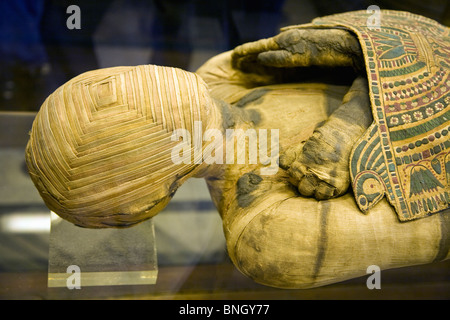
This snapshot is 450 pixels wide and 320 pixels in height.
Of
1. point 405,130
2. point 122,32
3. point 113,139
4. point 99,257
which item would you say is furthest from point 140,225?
point 405,130

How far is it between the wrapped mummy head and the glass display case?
40 centimetres

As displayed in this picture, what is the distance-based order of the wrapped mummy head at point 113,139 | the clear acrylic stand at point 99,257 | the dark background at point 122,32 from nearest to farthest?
the wrapped mummy head at point 113,139
the clear acrylic stand at point 99,257
the dark background at point 122,32

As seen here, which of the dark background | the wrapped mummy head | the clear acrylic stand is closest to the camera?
the wrapped mummy head

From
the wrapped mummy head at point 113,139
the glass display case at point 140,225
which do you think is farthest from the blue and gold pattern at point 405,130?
the wrapped mummy head at point 113,139

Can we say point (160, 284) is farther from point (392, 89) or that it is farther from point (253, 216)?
point (392, 89)

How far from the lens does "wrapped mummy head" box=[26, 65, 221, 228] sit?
1308mm

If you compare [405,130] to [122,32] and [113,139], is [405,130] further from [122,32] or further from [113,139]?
[122,32]

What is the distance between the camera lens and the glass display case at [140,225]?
5.72ft

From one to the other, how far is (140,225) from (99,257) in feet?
0.74

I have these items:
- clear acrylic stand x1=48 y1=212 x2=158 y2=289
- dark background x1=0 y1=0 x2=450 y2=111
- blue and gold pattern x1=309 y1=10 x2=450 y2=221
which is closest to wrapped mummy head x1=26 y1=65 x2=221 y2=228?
clear acrylic stand x1=48 y1=212 x2=158 y2=289

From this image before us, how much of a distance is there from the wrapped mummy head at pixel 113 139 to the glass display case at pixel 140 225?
401 mm

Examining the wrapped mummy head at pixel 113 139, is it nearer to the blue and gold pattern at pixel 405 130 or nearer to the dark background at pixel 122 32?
the blue and gold pattern at pixel 405 130

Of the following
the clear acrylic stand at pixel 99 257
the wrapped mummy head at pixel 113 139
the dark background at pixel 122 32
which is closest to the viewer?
the wrapped mummy head at pixel 113 139

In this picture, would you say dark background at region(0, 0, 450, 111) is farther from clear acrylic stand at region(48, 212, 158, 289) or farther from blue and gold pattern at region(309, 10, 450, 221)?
clear acrylic stand at region(48, 212, 158, 289)
